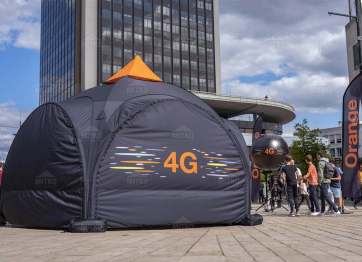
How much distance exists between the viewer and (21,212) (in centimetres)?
858

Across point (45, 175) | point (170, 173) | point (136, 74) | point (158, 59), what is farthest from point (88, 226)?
point (158, 59)

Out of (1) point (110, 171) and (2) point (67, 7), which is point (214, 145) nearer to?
(1) point (110, 171)

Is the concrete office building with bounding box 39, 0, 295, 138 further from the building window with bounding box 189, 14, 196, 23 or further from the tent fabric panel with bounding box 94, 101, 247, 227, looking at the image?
the tent fabric panel with bounding box 94, 101, 247, 227

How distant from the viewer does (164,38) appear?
2483 inches

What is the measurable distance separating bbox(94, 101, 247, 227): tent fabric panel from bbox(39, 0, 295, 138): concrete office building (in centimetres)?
4649

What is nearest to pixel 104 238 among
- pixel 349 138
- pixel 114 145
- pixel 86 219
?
pixel 86 219

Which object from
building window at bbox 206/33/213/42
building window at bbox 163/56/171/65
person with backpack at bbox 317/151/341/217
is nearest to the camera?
person with backpack at bbox 317/151/341/217

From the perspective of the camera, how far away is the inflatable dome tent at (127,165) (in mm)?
7801

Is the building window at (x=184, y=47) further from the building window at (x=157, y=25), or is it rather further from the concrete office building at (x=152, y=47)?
the building window at (x=157, y=25)

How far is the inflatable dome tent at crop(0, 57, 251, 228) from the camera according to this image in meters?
7.80

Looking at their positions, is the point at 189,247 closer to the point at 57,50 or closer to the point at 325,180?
the point at 325,180

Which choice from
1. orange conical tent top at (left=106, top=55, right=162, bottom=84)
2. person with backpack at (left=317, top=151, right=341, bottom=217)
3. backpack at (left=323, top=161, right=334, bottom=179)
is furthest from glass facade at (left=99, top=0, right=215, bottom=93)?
backpack at (left=323, top=161, right=334, bottom=179)

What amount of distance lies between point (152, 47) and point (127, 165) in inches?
2198

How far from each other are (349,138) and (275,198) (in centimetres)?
348
